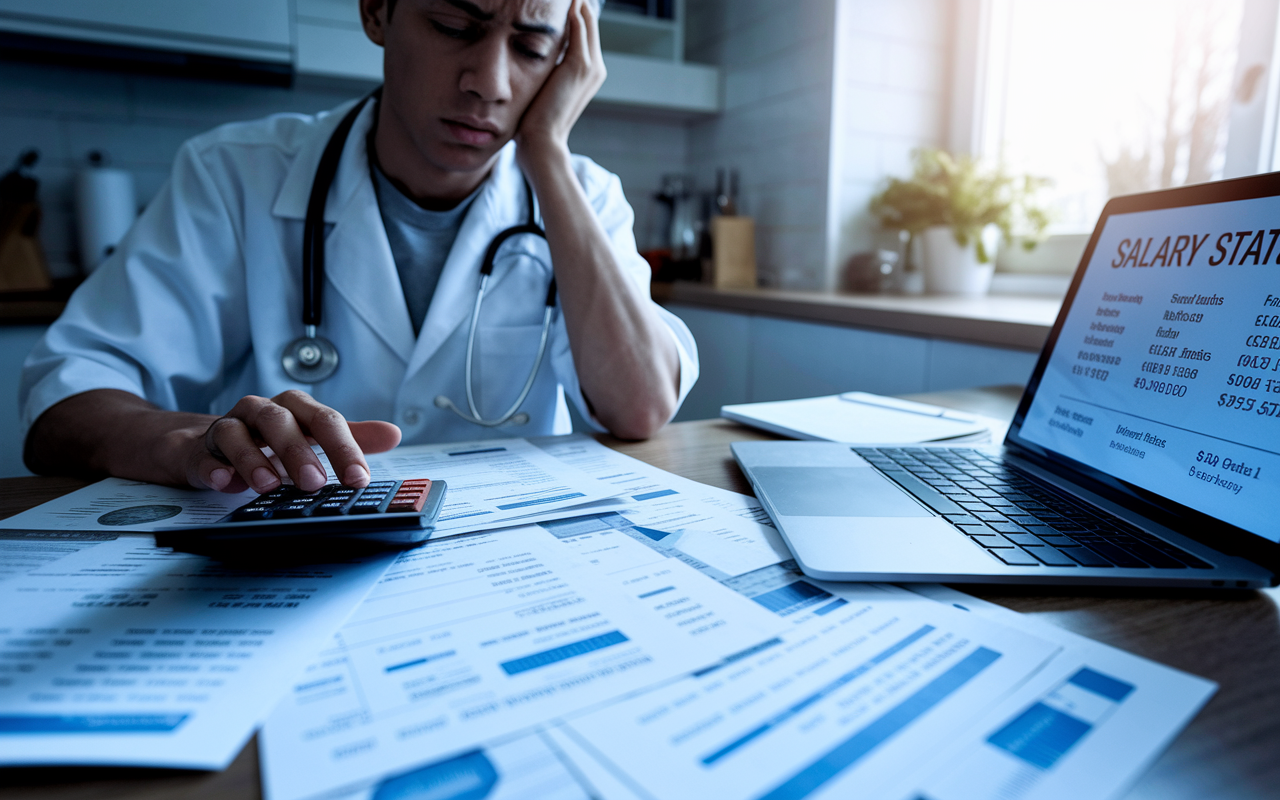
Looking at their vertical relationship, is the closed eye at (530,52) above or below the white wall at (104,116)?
below

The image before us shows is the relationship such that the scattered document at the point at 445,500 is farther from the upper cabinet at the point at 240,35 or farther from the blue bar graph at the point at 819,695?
the upper cabinet at the point at 240,35

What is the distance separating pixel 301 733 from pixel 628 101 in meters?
2.26

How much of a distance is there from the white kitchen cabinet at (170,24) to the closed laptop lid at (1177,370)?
1.96 m

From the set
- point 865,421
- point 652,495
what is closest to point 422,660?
point 652,495

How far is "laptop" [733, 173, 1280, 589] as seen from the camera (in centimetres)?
40

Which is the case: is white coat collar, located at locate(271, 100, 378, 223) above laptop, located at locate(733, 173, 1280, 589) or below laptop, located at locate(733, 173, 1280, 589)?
above

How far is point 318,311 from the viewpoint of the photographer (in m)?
0.98

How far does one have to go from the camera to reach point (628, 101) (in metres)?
2.27

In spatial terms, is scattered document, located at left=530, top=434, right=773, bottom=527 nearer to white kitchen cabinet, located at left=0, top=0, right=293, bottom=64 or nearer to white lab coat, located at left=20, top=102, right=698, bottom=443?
white lab coat, located at left=20, top=102, right=698, bottom=443

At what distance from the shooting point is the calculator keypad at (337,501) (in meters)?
0.41

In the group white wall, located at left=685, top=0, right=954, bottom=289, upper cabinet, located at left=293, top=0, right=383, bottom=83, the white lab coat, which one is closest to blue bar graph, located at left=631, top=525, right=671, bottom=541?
the white lab coat

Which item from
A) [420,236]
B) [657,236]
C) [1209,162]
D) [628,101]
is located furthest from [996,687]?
[657,236]

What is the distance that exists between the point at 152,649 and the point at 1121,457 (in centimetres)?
58

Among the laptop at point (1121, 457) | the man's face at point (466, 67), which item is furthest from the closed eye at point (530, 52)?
the laptop at point (1121, 457)
